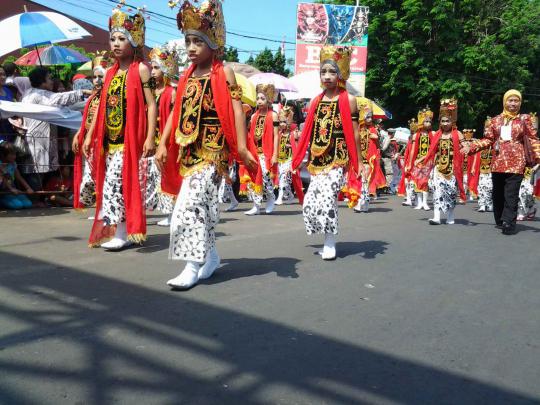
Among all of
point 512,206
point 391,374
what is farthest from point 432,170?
point 391,374

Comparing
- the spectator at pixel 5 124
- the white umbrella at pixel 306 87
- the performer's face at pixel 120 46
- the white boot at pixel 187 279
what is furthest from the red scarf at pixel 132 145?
the white umbrella at pixel 306 87

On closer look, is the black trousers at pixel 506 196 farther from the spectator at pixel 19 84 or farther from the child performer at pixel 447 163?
the spectator at pixel 19 84

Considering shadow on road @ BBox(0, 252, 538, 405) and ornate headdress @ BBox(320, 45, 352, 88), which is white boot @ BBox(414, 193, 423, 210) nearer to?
ornate headdress @ BBox(320, 45, 352, 88)

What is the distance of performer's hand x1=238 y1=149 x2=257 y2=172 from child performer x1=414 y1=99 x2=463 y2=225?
226 inches

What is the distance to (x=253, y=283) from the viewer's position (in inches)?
198

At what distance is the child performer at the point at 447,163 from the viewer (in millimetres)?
9906

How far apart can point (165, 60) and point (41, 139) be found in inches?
106

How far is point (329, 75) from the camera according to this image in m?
6.33

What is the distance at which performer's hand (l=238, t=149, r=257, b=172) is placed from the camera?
189 inches

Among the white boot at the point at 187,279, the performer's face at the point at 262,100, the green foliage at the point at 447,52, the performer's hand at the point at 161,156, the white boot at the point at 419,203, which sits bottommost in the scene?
the white boot at the point at 419,203

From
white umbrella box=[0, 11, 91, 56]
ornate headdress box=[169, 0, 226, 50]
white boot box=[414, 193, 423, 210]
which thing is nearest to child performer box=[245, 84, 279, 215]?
white umbrella box=[0, 11, 91, 56]

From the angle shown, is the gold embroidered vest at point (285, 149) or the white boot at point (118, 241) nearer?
the white boot at point (118, 241)

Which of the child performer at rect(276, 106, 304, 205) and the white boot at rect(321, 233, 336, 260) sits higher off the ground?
the child performer at rect(276, 106, 304, 205)

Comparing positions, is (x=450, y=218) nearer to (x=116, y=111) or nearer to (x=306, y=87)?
(x=116, y=111)
